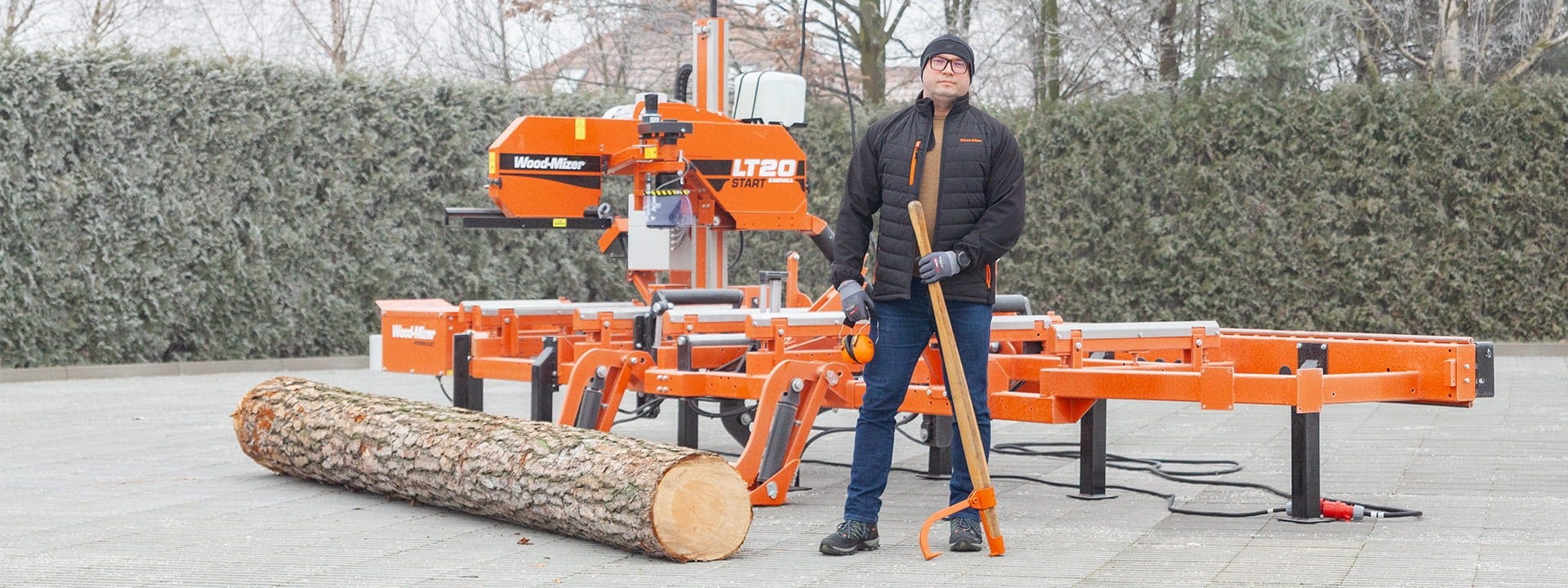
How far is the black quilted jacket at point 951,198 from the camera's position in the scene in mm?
5492

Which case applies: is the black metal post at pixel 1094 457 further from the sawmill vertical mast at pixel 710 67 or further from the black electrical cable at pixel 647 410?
the sawmill vertical mast at pixel 710 67

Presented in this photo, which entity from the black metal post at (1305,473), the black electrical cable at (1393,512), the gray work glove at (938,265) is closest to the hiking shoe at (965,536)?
the gray work glove at (938,265)

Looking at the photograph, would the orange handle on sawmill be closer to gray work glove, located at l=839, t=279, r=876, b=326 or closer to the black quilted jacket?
the black quilted jacket

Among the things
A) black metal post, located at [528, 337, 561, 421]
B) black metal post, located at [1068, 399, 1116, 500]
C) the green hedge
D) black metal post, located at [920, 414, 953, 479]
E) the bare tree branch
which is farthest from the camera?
the bare tree branch

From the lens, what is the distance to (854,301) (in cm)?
555

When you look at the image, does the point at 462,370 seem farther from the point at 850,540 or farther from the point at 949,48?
the point at 949,48

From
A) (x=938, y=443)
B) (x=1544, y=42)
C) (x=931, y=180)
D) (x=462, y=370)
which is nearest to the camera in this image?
(x=931, y=180)

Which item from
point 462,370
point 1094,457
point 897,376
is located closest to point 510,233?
point 462,370

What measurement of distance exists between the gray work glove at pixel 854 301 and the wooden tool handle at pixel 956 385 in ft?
0.74

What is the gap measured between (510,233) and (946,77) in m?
10.8

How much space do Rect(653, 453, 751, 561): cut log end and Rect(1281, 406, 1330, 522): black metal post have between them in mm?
2049

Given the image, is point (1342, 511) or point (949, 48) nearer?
point (949, 48)

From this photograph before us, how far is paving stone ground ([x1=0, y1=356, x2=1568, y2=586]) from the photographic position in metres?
5.10

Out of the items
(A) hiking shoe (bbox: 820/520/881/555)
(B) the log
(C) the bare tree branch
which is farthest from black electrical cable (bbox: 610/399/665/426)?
(C) the bare tree branch
